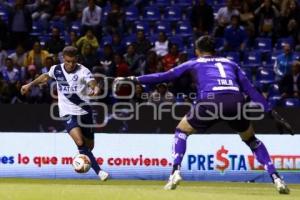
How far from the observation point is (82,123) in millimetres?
16078

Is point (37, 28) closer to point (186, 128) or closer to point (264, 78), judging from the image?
point (264, 78)

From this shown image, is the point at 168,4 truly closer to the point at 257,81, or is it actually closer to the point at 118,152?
the point at 257,81

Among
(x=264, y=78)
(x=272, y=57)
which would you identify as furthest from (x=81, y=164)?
(x=272, y=57)

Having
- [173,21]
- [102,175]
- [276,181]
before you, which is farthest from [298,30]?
[276,181]

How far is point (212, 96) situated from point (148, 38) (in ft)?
37.7

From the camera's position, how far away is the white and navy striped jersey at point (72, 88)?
15930 millimetres

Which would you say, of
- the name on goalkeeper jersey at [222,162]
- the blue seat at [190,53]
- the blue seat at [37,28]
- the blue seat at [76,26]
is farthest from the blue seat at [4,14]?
the name on goalkeeper jersey at [222,162]

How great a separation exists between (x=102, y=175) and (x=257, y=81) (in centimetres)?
758

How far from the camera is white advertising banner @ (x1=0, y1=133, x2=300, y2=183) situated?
741 inches

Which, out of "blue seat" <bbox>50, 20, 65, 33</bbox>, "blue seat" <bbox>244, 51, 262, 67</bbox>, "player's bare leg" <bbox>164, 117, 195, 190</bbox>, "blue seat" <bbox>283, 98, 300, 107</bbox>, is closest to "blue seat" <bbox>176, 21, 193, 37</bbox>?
"blue seat" <bbox>244, 51, 262, 67</bbox>

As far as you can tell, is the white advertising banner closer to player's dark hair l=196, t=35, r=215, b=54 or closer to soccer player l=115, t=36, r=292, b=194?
soccer player l=115, t=36, r=292, b=194

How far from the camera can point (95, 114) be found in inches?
820

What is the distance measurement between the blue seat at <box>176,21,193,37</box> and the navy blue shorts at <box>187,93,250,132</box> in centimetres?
1177

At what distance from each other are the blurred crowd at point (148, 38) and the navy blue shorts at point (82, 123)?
4.62 meters
